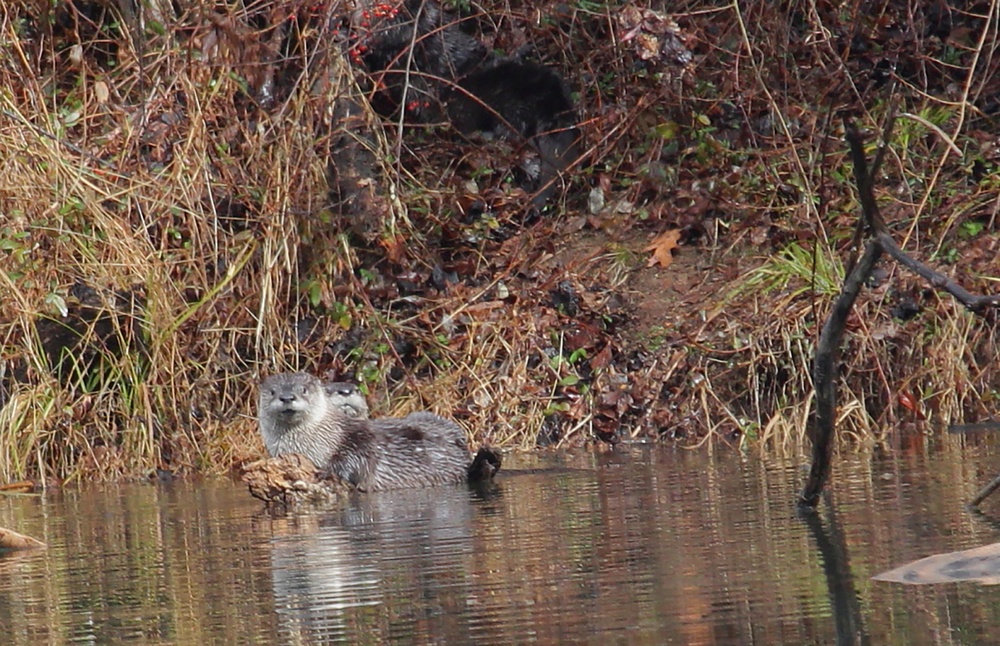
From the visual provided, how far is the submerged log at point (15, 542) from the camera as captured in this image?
5.81 metres

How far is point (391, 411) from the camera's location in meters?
9.85

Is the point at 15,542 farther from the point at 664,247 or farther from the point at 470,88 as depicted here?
the point at 470,88

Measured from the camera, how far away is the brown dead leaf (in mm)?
10812

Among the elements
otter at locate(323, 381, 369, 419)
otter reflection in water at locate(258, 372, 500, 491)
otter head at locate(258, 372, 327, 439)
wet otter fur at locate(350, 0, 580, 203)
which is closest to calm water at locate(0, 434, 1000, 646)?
otter reflection in water at locate(258, 372, 500, 491)

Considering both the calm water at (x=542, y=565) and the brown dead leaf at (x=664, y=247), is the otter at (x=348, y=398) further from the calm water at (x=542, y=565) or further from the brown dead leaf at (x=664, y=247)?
the brown dead leaf at (x=664, y=247)

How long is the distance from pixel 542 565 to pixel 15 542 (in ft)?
7.22

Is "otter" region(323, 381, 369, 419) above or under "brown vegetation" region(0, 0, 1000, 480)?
under

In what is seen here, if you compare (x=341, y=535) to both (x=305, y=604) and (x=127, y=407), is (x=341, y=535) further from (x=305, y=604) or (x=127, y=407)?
(x=127, y=407)

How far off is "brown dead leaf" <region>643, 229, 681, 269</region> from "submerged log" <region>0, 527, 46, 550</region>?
18.5ft

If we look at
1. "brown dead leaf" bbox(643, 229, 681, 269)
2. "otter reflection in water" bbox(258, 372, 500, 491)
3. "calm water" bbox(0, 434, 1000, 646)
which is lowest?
"calm water" bbox(0, 434, 1000, 646)

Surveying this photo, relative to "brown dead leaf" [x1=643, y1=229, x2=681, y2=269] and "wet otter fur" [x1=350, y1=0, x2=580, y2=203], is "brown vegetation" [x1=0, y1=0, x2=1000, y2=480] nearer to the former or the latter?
"brown dead leaf" [x1=643, y1=229, x2=681, y2=269]

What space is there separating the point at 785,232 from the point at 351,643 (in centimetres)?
746

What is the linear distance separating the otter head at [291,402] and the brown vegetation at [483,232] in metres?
0.94

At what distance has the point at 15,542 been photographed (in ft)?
19.2
